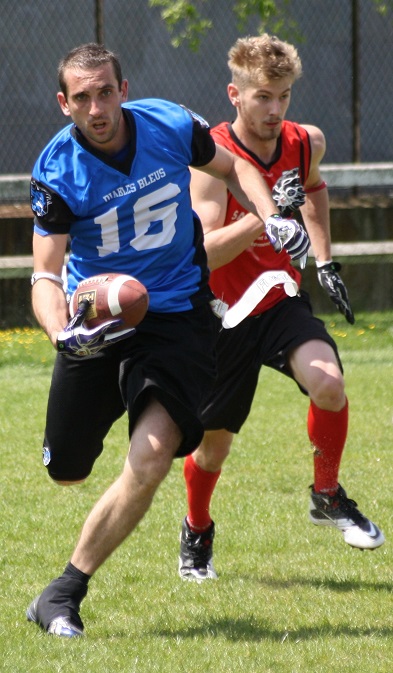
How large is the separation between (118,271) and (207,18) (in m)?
9.89

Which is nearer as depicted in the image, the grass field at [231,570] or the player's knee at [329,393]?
the grass field at [231,570]

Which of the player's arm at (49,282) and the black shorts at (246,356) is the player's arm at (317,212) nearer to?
the black shorts at (246,356)

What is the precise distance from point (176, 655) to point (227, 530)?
71.6 inches

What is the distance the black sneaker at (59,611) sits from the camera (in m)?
4.02

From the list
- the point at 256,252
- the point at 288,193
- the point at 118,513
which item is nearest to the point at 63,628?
the point at 118,513

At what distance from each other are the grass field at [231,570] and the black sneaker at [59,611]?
0.05 metres

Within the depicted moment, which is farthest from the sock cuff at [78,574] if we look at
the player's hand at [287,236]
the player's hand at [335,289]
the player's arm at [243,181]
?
the player's hand at [335,289]

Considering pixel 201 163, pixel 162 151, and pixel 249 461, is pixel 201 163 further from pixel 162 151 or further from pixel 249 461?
pixel 249 461

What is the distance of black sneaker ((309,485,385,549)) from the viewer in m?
4.78

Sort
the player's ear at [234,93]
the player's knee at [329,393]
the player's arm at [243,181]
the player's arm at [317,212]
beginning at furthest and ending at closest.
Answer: the player's arm at [317,212] < the player's ear at [234,93] < the player's knee at [329,393] < the player's arm at [243,181]

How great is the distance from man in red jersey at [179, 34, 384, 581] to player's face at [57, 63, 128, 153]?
84 cm

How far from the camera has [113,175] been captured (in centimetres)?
423

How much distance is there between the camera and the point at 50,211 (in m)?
4.18

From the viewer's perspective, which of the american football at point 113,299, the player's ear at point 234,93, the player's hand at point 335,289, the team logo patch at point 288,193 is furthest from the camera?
the player's hand at point 335,289
